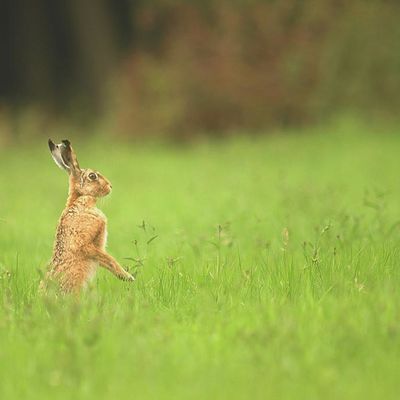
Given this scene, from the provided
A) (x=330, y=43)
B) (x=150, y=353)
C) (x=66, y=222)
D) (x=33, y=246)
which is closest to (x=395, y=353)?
(x=150, y=353)

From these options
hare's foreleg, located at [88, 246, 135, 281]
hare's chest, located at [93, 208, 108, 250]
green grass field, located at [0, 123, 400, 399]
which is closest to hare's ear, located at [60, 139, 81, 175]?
hare's chest, located at [93, 208, 108, 250]

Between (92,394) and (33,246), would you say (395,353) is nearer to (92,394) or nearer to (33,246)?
(92,394)

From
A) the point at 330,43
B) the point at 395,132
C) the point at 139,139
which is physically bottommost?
the point at 139,139

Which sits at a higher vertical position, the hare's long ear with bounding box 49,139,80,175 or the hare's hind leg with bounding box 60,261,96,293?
the hare's long ear with bounding box 49,139,80,175

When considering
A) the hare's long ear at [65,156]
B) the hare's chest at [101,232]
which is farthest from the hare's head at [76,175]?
the hare's chest at [101,232]

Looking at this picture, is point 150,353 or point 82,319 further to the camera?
point 82,319

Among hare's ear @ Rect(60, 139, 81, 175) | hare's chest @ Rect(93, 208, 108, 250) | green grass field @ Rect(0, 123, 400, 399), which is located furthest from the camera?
hare's ear @ Rect(60, 139, 81, 175)

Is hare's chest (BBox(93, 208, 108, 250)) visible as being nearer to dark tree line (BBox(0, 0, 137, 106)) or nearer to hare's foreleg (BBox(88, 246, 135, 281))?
hare's foreleg (BBox(88, 246, 135, 281))

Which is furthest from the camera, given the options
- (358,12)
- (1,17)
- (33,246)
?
(1,17)

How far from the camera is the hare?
6844 millimetres

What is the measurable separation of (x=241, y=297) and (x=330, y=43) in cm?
1989

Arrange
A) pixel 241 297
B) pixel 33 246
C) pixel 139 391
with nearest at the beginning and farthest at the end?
pixel 139 391, pixel 241 297, pixel 33 246

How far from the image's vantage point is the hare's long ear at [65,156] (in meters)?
7.63

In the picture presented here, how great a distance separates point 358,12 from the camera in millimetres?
25297
